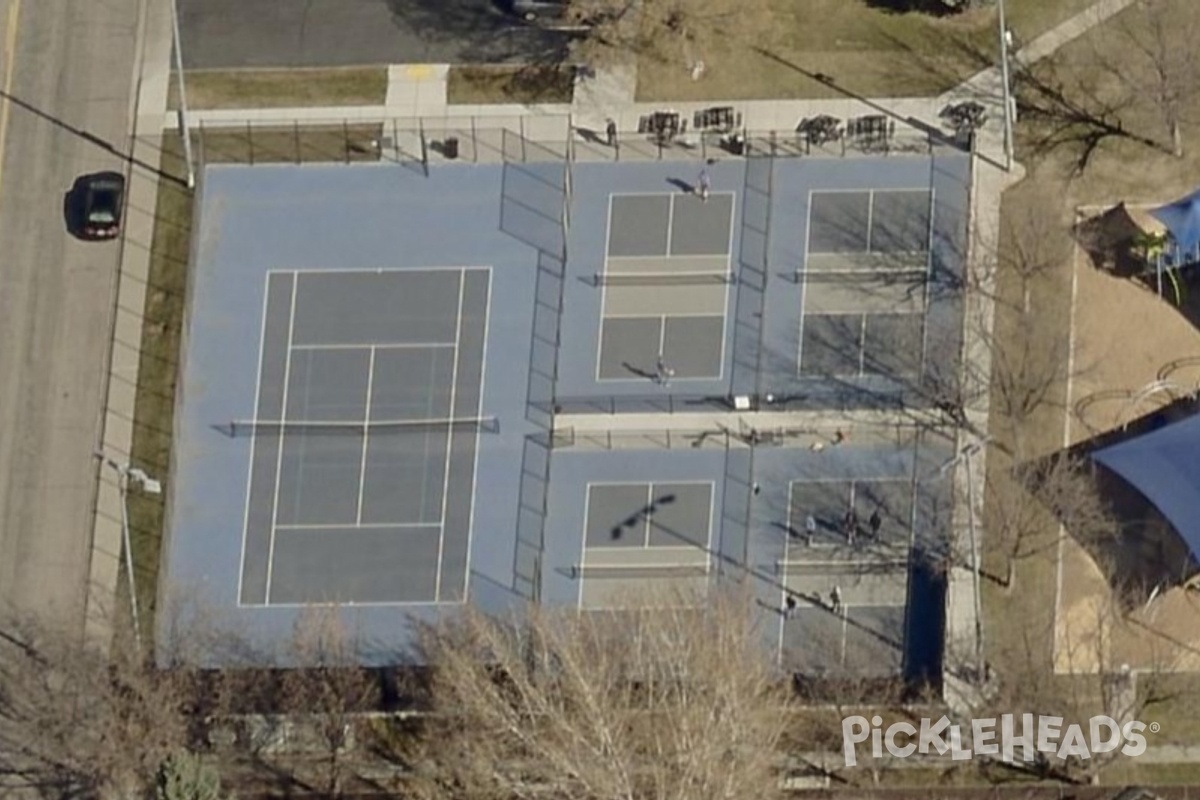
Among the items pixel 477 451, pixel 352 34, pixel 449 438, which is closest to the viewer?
pixel 477 451

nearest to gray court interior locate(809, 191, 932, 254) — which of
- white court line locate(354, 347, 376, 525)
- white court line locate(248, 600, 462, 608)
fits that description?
white court line locate(354, 347, 376, 525)

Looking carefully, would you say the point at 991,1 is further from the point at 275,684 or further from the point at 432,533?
the point at 275,684

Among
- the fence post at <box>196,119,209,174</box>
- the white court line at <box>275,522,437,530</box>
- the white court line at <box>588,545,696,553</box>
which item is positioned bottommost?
the white court line at <box>588,545,696,553</box>

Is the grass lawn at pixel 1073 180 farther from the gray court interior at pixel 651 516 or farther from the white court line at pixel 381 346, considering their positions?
the white court line at pixel 381 346

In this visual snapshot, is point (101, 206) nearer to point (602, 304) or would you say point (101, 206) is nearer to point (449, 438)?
point (449, 438)

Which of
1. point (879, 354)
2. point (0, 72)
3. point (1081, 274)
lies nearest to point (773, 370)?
point (879, 354)

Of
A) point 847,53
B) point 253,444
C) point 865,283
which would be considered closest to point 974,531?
point 865,283

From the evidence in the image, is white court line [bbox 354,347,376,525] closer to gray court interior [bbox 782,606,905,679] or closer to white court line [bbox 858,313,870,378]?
gray court interior [bbox 782,606,905,679]

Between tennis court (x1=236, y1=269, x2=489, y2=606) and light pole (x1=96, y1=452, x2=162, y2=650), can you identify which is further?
tennis court (x1=236, y1=269, x2=489, y2=606)
